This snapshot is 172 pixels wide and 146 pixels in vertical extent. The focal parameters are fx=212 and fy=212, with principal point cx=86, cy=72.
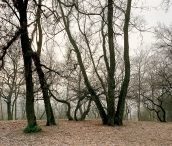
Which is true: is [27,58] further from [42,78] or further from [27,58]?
[42,78]

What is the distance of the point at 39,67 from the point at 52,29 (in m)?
1.77

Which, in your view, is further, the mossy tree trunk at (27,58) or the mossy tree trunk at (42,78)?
the mossy tree trunk at (42,78)

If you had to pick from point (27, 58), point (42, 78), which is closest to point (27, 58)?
point (27, 58)

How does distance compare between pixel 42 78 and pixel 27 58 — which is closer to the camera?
pixel 27 58

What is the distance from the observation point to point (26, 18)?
27.9 feet

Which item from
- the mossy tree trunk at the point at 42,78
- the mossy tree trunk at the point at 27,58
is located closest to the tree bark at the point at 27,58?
the mossy tree trunk at the point at 27,58

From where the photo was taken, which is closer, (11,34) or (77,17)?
(11,34)

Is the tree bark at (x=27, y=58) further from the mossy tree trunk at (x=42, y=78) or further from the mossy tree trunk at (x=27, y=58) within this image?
the mossy tree trunk at (x=42, y=78)

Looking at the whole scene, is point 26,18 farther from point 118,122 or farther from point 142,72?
point 142,72

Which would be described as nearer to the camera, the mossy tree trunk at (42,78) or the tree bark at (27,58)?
the tree bark at (27,58)

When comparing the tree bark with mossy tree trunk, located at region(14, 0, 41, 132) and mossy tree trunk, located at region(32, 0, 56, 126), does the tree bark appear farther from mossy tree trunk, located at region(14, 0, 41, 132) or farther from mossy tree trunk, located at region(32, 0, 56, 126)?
mossy tree trunk, located at region(32, 0, 56, 126)

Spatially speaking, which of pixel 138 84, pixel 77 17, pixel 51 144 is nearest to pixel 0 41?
pixel 51 144

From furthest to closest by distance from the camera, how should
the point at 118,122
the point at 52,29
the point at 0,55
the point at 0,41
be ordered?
the point at 118,122, the point at 52,29, the point at 0,55, the point at 0,41

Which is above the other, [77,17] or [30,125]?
[77,17]
